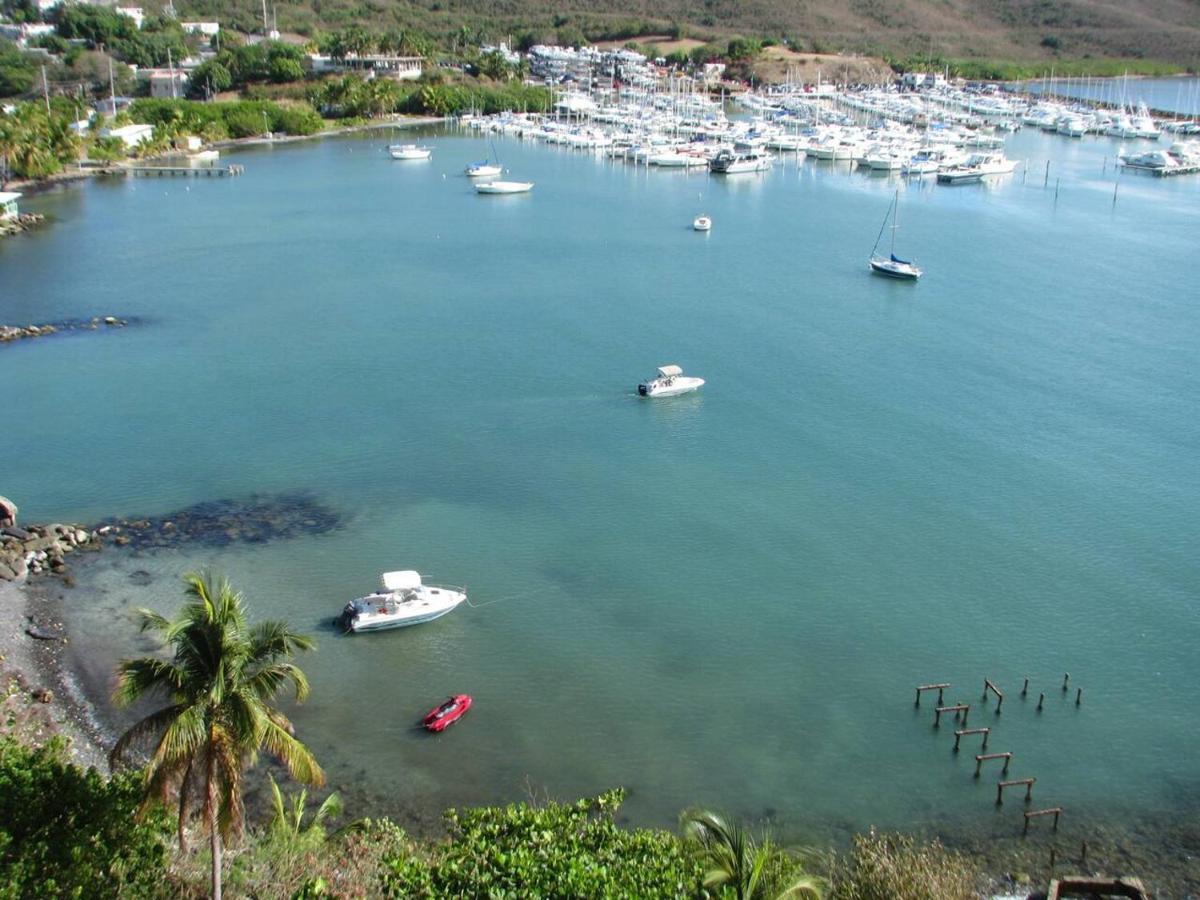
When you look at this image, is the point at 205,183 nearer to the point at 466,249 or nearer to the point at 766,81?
the point at 466,249

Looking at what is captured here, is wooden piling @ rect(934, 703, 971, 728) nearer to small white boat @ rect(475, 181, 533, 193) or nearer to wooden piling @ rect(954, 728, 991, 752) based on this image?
wooden piling @ rect(954, 728, 991, 752)

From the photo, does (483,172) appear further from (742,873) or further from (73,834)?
(742,873)

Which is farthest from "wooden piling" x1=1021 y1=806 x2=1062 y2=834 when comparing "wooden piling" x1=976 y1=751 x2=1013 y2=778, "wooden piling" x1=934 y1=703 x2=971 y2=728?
"wooden piling" x1=934 y1=703 x2=971 y2=728

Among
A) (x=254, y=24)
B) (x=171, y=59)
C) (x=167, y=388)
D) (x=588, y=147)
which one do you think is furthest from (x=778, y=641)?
(x=254, y=24)

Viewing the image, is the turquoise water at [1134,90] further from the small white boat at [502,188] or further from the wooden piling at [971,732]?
the wooden piling at [971,732]

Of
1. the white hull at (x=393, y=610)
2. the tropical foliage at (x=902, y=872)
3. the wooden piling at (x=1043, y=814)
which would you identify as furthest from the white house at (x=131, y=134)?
the wooden piling at (x=1043, y=814)
